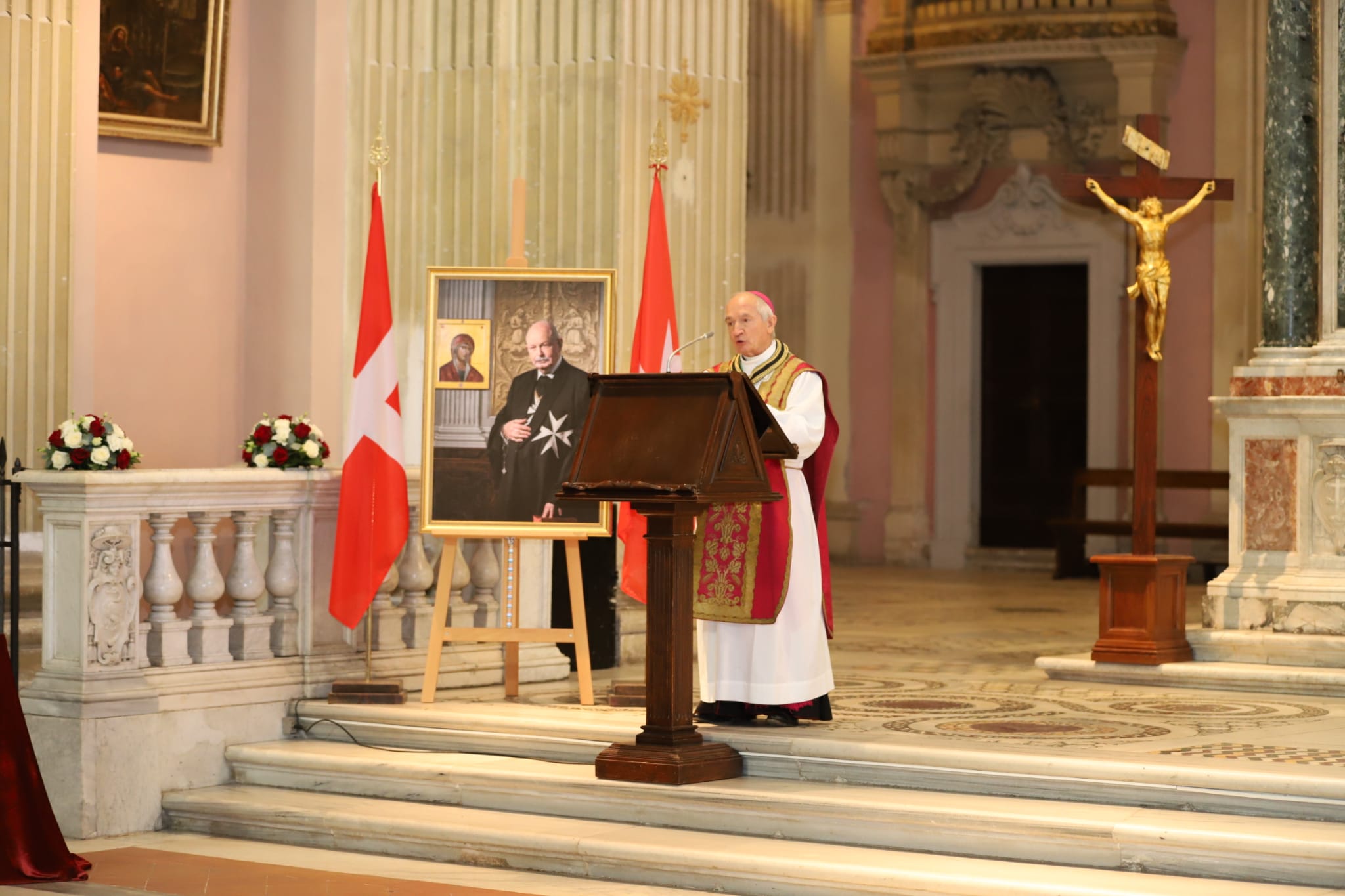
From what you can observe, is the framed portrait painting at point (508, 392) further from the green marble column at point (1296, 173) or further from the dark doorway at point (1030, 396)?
the dark doorway at point (1030, 396)

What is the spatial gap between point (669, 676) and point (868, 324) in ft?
33.2

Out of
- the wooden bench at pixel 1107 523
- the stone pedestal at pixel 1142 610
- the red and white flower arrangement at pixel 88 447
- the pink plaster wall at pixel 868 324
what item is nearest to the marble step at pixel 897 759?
the red and white flower arrangement at pixel 88 447

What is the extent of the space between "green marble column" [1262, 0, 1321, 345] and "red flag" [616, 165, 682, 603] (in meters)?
2.92

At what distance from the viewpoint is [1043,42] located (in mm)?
14992

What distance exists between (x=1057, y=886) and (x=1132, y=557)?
11.4ft

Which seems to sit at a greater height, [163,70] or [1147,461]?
[163,70]

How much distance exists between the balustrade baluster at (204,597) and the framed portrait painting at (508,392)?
2.56 ft

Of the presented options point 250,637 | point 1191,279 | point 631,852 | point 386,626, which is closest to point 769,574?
point 631,852

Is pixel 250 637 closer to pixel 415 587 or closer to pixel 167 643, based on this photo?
pixel 167 643

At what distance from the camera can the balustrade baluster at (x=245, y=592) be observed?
25.3 ft

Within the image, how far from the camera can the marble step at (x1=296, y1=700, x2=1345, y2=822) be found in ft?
19.9

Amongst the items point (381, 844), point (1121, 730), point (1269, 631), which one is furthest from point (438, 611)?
point (1269, 631)

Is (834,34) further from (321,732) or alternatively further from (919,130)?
(321,732)

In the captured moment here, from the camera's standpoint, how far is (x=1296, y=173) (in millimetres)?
9156
